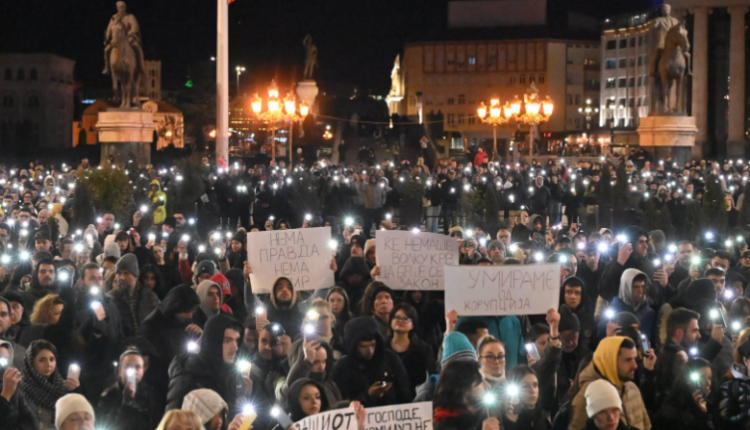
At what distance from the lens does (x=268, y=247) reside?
397 inches

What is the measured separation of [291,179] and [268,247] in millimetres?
12763

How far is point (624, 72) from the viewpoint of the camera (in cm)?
10656

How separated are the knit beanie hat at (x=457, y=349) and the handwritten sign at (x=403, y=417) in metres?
0.68

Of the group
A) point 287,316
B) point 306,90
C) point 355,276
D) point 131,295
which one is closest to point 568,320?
point 287,316

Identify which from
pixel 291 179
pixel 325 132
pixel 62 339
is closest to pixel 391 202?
pixel 291 179

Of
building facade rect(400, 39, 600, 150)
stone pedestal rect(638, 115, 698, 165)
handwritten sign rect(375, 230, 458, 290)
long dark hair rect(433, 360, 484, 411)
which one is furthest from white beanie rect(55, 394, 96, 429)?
building facade rect(400, 39, 600, 150)

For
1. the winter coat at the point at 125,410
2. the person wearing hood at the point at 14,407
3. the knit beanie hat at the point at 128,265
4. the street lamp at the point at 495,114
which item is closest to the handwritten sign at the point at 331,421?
the winter coat at the point at 125,410

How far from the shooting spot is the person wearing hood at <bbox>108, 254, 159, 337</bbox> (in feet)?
30.4

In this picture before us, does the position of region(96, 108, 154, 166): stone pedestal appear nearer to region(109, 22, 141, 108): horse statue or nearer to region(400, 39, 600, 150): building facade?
region(109, 22, 141, 108): horse statue

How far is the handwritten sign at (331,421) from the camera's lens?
5.73 m

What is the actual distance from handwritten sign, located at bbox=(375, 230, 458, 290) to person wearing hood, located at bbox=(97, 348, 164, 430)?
3.27 metres

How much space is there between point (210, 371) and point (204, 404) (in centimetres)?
85

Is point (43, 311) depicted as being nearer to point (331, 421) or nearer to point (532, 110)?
point (331, 421)

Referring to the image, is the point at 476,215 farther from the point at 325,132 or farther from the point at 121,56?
the point at 325,132
